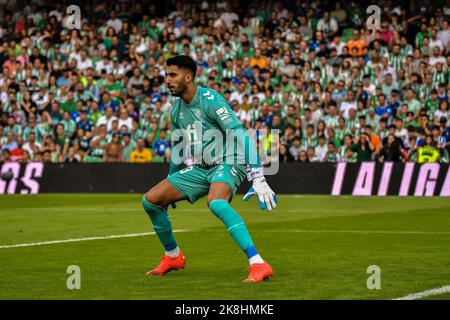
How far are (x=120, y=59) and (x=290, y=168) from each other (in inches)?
306

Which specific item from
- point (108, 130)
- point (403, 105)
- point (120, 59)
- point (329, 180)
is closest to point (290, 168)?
point (329, 180)

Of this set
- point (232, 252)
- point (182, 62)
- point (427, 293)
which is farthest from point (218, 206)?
point (232, 252)

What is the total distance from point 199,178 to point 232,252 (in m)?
2.48

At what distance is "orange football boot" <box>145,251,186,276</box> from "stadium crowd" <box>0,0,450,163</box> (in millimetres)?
15752

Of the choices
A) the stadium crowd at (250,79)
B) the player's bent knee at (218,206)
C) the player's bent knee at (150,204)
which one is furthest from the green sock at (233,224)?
the stadium crowd at (250,79)

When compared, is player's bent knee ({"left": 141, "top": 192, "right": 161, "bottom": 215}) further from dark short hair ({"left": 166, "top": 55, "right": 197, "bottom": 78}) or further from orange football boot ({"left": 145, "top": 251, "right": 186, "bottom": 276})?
dark short hair ({"left": 166, "top": 55, "right": 197, "bottom": 78})

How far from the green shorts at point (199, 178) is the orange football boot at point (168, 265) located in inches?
26.1

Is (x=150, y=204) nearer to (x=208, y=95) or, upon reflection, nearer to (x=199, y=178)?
(x=199, y=178)

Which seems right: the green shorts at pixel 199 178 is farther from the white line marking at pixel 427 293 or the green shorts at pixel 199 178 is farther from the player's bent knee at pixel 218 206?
the white line marking at pixel 427 293

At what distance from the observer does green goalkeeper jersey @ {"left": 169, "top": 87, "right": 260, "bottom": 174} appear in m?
10.4

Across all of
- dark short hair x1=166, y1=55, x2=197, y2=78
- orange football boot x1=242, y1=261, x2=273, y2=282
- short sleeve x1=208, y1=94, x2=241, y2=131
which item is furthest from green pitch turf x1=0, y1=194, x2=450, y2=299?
dark short hair x1=166, y1=55, x2=197, y2=78

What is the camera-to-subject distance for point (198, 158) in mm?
10766

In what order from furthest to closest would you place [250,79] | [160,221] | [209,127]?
[250,79] → [160,221] → [209,127]

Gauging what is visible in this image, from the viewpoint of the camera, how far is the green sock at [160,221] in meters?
10.7
